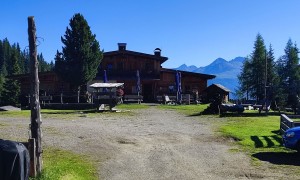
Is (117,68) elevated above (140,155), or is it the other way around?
(117,68)

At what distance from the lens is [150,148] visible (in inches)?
630

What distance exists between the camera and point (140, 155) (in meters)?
14.6

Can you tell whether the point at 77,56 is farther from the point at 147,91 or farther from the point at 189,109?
the point at 189,109

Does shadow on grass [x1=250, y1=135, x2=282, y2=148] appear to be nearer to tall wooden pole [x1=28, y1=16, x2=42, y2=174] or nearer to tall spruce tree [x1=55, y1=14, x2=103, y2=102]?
tall wooden pole [x1=28, y1=16, x2=42, y2=174]

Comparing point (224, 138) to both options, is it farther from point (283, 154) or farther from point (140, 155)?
point (140, 155)

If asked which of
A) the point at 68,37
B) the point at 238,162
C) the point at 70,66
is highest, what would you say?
the point at 68,37

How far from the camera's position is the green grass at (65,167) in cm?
1130

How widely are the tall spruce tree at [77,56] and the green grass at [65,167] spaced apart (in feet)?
101

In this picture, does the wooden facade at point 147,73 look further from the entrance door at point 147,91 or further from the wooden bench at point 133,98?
the wooden bench at point 133,98

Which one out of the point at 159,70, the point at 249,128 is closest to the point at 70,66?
the point at 159,70

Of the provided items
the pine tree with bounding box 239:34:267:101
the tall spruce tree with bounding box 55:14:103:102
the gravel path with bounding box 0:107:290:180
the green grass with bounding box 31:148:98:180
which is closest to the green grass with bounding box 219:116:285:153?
the gravel path with bounding box 0:107:290:180

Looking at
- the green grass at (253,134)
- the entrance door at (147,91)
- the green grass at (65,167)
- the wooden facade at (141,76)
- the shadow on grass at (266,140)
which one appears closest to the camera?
the green grass at (65,167)

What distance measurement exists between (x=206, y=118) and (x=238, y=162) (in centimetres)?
1389

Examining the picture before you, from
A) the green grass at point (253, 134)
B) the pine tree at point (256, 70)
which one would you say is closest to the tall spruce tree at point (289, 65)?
the pine tree at point (256, 70)
